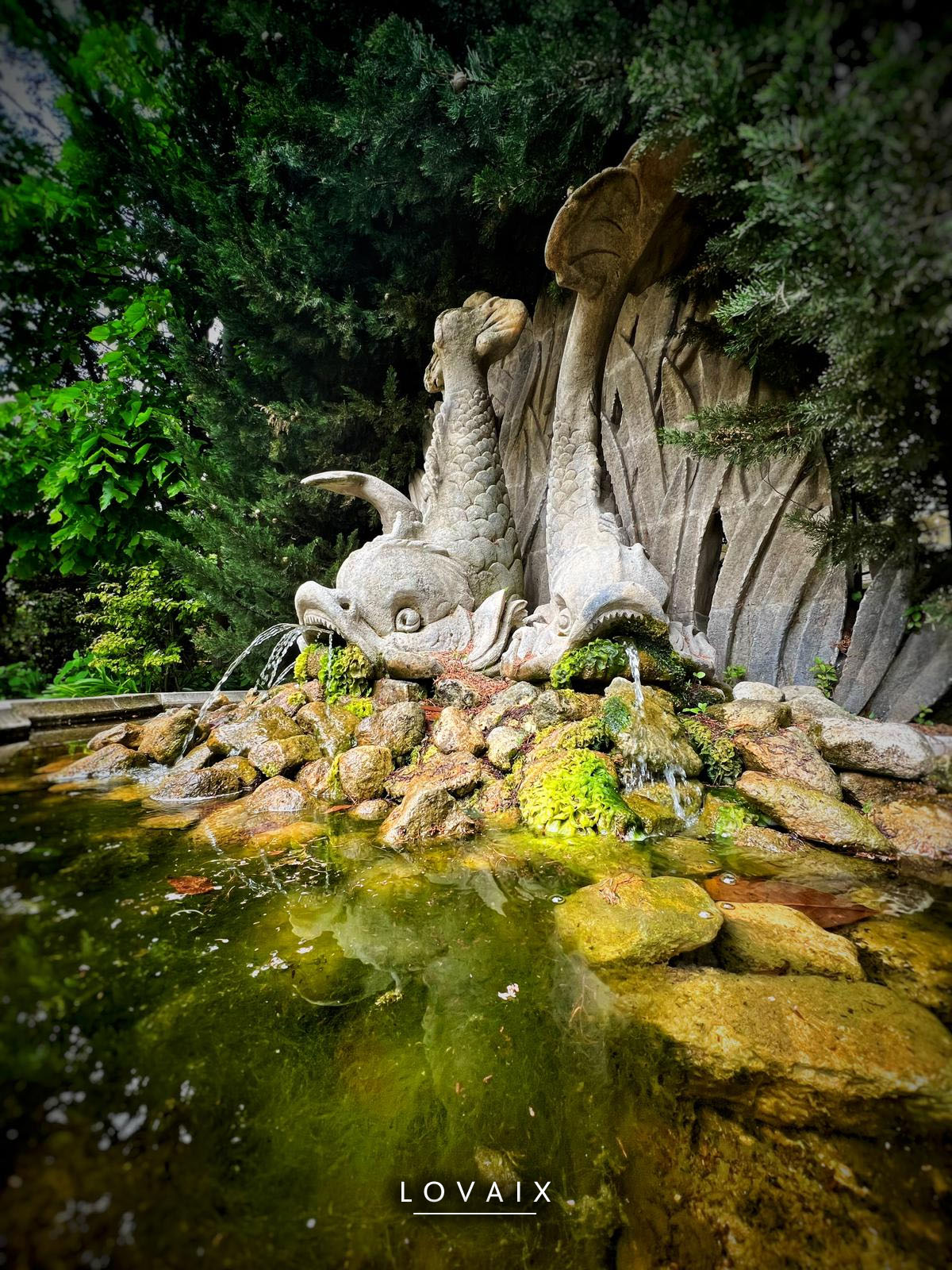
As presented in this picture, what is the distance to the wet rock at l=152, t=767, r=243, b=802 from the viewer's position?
102 inches

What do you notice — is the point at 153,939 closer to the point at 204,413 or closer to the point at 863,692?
the point at 863,692

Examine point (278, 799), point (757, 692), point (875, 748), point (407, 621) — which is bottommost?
point (278, 799)

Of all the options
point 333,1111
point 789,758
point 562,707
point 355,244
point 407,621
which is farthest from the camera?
point 355,244

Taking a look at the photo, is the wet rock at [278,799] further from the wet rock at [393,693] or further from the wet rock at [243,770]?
the wet rock at [393,693]

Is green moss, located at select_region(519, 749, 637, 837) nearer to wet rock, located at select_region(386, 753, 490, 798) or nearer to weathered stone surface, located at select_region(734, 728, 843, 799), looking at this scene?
wet rock, located at select_region(386, 753, 490, 798)

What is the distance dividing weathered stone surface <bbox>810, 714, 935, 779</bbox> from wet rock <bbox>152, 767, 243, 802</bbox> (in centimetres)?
315

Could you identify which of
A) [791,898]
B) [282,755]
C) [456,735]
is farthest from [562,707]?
[282,755]

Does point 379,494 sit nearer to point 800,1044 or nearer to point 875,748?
point 875,748

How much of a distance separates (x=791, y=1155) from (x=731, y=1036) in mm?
205

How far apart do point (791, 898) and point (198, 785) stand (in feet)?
9.04

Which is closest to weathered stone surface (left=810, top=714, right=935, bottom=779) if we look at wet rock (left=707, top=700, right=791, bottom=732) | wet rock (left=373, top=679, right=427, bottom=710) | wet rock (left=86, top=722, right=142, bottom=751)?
wet rock (left=707, top=700, right=791, bottom=732)

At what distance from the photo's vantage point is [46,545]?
5.61m

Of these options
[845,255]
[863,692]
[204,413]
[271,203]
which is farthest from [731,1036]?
[271,203]

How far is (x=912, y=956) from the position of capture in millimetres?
1388
